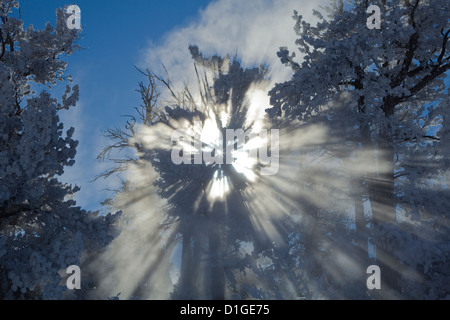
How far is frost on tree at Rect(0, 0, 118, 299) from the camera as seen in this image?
6.18 meters

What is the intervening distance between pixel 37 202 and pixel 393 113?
10.7 metres

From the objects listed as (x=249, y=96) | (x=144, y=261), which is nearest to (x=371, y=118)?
(x=249, y=96)

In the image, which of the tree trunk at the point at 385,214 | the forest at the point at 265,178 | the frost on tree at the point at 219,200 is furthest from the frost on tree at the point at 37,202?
the tree trunk at the point at 385,214

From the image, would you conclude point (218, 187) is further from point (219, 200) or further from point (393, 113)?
point (393, 113)

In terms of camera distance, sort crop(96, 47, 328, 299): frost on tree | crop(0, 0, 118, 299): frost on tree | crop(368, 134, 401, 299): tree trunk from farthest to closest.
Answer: crop(96, 47, 328, 299): frost on tree → crop(368, 134, 401, 299): tree trunk → crop(0, 0, 118, 299): frost on tree

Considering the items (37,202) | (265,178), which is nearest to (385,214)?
(265,178)

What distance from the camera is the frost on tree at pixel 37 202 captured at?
6180 millimetres

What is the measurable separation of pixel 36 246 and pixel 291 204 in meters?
9.97

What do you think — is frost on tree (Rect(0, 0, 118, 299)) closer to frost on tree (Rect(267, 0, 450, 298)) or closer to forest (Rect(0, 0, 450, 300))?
forest (Rect(0, 0, 450, 300))

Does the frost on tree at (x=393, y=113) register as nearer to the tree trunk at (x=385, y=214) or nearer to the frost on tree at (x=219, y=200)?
the tree trunk at (x=385, y=214)

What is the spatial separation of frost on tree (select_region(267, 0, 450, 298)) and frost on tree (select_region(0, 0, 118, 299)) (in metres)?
5.87

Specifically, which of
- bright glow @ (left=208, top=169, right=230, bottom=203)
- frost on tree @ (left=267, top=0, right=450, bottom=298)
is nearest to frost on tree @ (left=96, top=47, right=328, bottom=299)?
bright glow @ (left=208, top=169, right=230, bottom=203)
